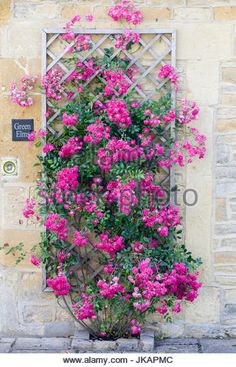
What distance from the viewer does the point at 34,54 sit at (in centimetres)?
458

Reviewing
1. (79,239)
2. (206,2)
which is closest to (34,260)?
(79,239)

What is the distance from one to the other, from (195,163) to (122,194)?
27.3 inches

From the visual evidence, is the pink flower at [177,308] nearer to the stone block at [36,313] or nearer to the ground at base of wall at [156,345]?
the ground at base of wall at [156,345]

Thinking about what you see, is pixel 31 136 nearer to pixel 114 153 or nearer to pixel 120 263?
pixel 114 153

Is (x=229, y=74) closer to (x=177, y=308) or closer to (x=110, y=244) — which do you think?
(x=110, y=244)

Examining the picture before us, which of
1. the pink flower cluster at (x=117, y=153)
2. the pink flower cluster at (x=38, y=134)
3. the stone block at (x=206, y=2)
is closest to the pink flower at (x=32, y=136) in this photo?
the pink flower cluster at (x=38, y=134)

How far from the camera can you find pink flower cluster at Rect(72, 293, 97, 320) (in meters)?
4.32

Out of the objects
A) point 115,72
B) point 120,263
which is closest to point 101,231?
point 120,263

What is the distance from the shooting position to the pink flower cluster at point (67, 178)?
4.23 m

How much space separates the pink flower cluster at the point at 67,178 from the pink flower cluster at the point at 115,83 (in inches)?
23.7

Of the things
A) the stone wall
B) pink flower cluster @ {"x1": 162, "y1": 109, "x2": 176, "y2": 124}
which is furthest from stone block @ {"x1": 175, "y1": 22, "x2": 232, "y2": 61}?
pink flower cluster @ {"x1": 162, "y1": 109, "x2": 176, "y2": 124}

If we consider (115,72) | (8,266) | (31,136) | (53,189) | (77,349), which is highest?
(115,72)

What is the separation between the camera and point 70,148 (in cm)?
432

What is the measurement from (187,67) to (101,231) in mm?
1347
